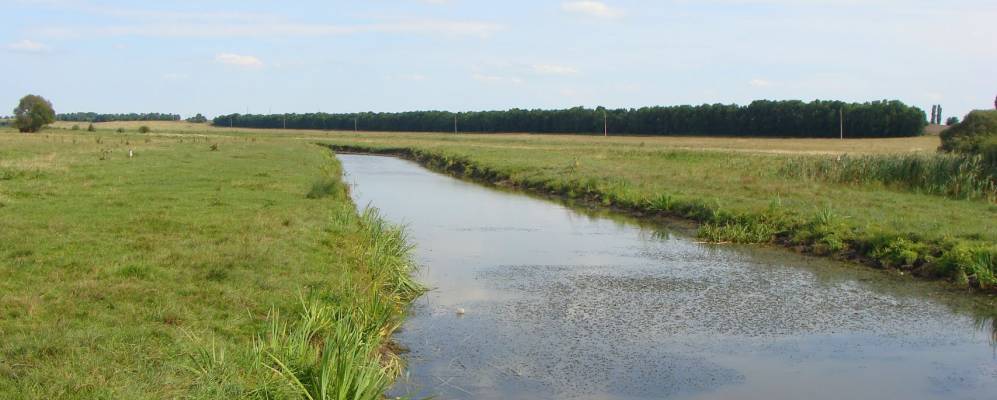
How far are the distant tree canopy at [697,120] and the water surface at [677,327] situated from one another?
205 feet

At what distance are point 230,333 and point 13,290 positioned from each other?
260cm

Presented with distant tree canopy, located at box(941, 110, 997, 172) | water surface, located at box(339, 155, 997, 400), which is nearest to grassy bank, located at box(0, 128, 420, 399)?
water surface, located at box(339, 155, 997, 400)

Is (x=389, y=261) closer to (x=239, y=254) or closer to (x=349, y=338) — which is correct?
(x=239, y=254)

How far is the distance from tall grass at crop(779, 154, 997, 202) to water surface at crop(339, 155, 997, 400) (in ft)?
26.1

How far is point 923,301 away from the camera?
1259cm

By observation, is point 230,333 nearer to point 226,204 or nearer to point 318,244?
point 318,244

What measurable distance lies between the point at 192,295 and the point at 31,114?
6393 centimetres

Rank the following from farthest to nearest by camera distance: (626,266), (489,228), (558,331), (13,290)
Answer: (489,228) → (626,266) → (558,331) → (13,290)

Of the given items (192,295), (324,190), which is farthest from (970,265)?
(324,190)

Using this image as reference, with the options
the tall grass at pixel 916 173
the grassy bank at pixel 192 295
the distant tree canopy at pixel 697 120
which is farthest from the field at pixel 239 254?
the distant tree canopy at pixel 697 120

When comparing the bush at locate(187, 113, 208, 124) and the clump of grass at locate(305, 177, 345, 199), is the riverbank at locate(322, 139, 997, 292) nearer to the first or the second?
the clump of grass at locate(305, 177, 345, 199)

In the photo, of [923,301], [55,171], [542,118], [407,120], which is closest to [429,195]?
[55,171]

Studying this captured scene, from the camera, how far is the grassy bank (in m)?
6.62

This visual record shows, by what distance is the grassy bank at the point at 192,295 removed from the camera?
6.62 metres
